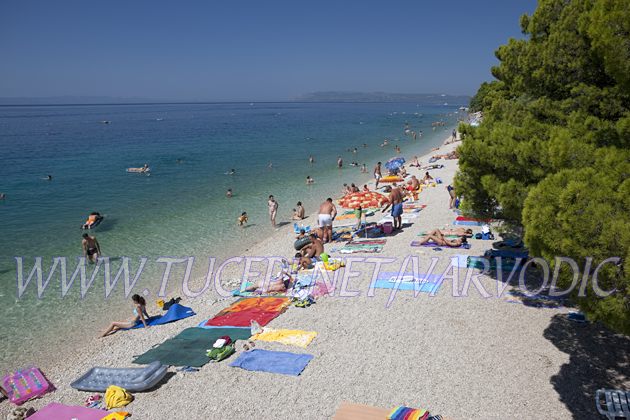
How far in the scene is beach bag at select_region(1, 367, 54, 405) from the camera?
762 cm

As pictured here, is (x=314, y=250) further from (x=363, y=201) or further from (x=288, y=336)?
(x=363, y=201)

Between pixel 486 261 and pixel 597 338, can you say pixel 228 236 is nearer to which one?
pixel 486 261

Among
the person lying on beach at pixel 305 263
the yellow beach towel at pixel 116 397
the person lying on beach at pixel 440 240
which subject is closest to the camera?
the yellow beach towel at pixel 116 397

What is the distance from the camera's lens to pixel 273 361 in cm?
761

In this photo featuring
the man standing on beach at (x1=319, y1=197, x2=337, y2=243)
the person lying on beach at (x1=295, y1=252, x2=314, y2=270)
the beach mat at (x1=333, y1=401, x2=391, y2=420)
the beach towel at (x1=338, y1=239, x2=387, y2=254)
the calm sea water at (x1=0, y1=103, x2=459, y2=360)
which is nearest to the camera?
the beach mat at (x1=333, y1=401, x2=391, y2=420)

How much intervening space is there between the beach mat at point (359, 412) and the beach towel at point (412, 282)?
435 cm

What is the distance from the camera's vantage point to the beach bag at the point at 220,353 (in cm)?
791

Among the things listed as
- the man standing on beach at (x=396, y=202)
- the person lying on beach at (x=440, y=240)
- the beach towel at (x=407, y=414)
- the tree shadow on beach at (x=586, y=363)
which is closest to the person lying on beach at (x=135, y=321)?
the beach towel at (x=407, y=414)

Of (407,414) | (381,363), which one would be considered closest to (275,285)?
(381,363)

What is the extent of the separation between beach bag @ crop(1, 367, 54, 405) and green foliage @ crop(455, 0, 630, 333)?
8480 mm

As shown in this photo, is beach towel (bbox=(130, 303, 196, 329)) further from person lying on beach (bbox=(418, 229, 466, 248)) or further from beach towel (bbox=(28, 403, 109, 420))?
person lying on beach (bbox=(418, 229, 466, 248))

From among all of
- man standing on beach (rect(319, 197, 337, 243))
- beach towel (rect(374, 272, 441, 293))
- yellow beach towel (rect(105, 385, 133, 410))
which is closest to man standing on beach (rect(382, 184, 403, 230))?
man standing on beach (rect(319, 197, 337, 243))

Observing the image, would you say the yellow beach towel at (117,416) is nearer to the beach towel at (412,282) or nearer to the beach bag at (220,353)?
the beach bag at (220,353)

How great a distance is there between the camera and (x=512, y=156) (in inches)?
259
